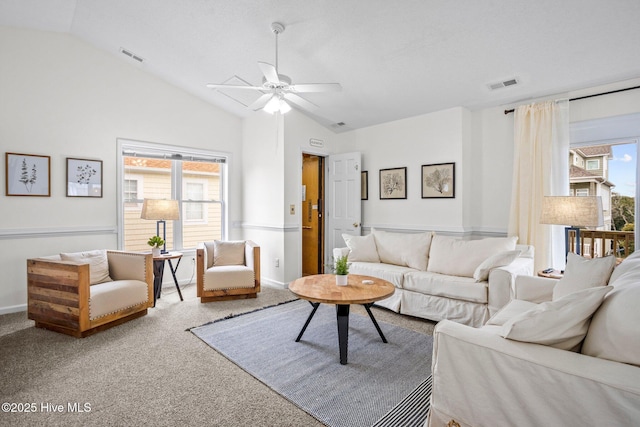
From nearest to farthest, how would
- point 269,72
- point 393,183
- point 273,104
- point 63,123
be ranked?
point 269,72
point 273,104
point 63,123
point 393,183

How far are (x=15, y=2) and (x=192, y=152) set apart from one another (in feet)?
7.89

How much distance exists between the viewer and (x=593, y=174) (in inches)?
148

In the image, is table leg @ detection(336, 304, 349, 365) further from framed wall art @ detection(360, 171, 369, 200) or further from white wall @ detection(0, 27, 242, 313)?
white wall @ detection(0, 27, 242, 313)

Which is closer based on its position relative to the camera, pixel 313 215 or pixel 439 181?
pixel 439 181

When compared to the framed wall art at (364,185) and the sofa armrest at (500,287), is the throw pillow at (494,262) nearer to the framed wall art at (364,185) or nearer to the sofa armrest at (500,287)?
the sofa armrest at (500,287)

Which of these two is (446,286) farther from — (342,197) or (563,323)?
(342,197)

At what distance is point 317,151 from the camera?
5293 millimetres

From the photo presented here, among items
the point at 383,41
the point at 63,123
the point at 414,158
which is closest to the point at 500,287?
the point at 414,158

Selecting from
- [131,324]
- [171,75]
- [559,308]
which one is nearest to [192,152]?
[171,75]

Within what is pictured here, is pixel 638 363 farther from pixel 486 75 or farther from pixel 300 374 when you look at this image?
pixel 486 75

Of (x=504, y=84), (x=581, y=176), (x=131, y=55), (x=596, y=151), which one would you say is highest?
(x=131, y=55)

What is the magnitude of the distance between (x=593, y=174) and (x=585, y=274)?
2.38 m

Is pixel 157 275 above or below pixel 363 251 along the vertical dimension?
below

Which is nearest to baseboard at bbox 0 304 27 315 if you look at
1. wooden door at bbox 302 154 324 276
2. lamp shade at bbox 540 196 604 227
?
wooden door at bbox 302 154 324 276
